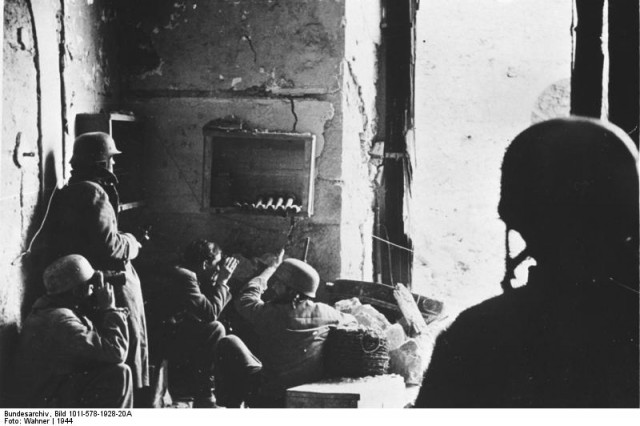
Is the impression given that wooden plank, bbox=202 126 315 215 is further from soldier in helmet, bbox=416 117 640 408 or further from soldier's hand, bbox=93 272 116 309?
soldier in helmet, bbox=416 117 640 408

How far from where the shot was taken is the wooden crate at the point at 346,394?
3.79 meters

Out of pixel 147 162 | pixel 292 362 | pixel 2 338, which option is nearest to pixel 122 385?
pixel 2 338

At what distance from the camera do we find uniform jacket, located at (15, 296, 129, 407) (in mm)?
3277

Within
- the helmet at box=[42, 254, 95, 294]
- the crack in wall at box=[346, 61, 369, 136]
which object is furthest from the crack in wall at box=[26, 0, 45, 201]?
the crack in wall at box=[346, 61, 369, 136]

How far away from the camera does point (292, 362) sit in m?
4.02

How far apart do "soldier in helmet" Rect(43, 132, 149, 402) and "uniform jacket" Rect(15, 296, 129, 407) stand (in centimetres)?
53

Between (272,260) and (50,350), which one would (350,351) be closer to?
(272,260)

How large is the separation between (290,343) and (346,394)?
0.45m

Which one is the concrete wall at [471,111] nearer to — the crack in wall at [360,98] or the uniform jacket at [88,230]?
the crack in wall at [360,98]

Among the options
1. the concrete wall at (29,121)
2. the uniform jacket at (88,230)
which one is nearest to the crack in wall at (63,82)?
the concrete wall at (29,121)

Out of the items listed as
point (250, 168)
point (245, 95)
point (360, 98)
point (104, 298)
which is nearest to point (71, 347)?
point (104, 298)

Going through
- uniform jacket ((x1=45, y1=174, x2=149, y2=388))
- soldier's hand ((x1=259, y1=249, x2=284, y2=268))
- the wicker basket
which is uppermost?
uniform jacket ((x1=45, y1=174, x2=149, y2=388))

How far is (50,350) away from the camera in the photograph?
10.8 feet

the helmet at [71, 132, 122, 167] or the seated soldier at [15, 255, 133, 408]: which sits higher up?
the helmet at [71, 132, 122, 167]
